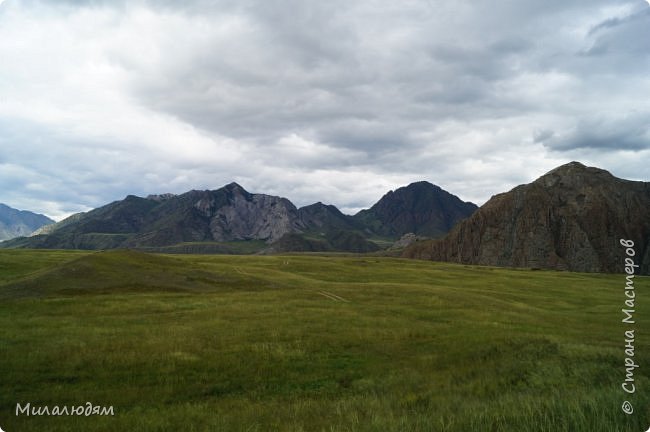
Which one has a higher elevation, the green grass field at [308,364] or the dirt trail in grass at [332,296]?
the green grass field at [308,364]

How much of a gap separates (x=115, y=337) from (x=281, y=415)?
15.7 metres

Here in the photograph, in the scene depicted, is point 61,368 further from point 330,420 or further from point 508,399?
point 508,399

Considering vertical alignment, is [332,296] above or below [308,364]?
below

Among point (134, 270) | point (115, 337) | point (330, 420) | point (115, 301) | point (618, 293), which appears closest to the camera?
point (330, 420)

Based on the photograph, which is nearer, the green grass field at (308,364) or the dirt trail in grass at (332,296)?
the green grass field at (308,364)

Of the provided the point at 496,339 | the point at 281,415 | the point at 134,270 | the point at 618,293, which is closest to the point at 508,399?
the point at 281,415

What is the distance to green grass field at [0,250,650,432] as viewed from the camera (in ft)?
39.5

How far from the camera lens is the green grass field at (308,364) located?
12.1 metres

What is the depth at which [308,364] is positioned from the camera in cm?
2041

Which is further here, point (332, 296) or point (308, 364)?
point (332, 296)

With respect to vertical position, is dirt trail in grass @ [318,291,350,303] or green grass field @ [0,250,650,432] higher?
green grass field @ [0,250,650,432]

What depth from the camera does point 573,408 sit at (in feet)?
33.0

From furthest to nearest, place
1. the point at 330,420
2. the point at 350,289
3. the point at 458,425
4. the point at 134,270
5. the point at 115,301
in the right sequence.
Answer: the point at 134,270 < the point at 350,289 < the point at 115,301 < the point at 330,420 < the point at 458,425

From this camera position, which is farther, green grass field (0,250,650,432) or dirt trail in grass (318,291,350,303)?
dirt trail in grass (318,291,350,303)
